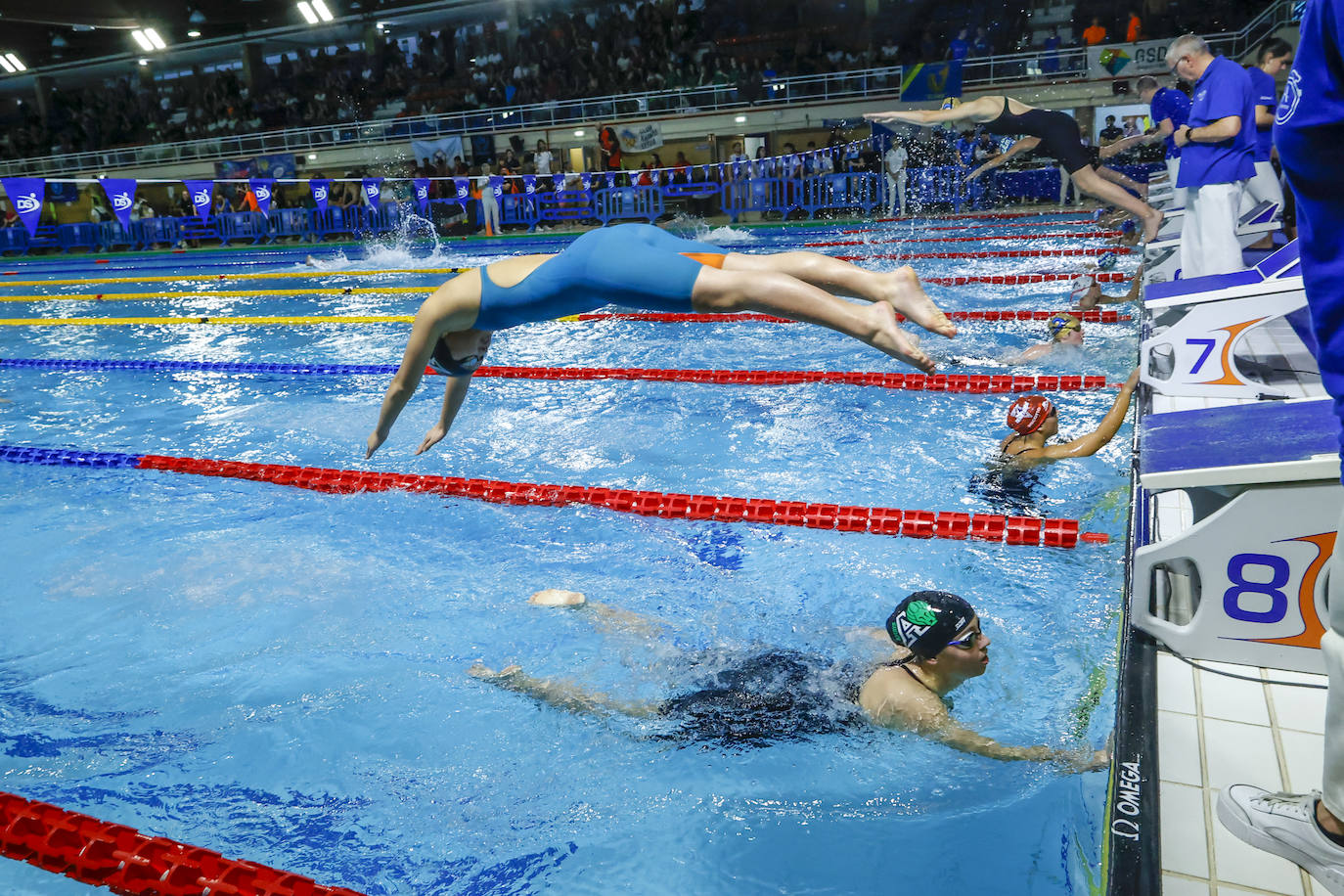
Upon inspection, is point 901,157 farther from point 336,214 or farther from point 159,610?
point 159,610

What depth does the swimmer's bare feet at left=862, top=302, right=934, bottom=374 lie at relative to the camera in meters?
2.48

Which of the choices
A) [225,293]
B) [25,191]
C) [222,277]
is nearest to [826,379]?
[225,293]

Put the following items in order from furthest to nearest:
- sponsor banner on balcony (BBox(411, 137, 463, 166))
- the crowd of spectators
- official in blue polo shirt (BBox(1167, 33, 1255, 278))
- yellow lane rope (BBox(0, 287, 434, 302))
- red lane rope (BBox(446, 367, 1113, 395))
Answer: the crowd of spectators → sponsor banner on balcony (BBox(411, 137, 463, 166)) → yellow lane rope (BBox(0, 287, 434, 302)) → red lane rope (BBox(446, 367, 1113, 395)) → official in blue polo shirt (BBox(1167, 33, 1255, 278))

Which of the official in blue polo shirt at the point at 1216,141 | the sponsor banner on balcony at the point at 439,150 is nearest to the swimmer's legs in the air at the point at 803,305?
the official in blue polo shirt at the point at 1216,141

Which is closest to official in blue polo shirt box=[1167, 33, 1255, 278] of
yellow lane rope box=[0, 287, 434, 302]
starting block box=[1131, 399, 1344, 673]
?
starting block box=[1131, 399, 1344, 673]

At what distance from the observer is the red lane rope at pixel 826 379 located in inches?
237

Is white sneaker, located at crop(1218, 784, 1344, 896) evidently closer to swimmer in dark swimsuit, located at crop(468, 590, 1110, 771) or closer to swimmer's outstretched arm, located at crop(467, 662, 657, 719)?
swimmer in dark swimsuit, located at crop(468, 590, 1110, 771)

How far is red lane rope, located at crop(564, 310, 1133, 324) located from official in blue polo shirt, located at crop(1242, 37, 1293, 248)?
4.34 feet

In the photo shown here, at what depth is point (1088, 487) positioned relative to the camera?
4648mm

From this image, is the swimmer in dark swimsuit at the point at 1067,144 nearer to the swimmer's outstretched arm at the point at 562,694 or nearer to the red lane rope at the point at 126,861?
the swimmer's outstretched arm at the point at 562,694

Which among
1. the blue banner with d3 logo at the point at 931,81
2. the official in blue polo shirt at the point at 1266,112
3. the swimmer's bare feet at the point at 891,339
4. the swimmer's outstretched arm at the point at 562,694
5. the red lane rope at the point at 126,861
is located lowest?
the swimmer's outstretched arm at the point at 562,694

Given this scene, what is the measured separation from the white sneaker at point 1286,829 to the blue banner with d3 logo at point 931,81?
1717 centimetres

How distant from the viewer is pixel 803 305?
2547 mm

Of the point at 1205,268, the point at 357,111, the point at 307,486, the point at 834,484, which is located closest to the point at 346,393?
the point at 307,486
